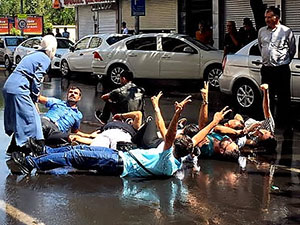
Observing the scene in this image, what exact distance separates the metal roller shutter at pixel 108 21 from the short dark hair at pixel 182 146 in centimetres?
2441

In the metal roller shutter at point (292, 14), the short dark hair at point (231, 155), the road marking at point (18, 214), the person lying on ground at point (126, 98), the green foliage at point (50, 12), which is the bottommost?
the road marking at point (18, 214)

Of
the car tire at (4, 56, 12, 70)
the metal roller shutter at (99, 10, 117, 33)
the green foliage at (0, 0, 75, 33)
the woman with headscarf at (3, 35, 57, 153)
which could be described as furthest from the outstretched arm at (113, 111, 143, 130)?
the green foliage at (0, 0, 75, 33)

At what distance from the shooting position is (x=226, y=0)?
24266 millimetres

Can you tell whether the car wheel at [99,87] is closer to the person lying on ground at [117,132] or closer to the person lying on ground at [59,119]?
the person lying on ground at [59,119]

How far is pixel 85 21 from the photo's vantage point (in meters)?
34.9

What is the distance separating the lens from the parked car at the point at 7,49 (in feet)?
96.9

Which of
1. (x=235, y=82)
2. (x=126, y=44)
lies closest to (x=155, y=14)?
(x=126, y=44)

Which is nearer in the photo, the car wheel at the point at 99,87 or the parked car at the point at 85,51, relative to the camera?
the car wheel at the point at 99,87

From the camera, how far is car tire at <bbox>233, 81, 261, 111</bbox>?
13.3m

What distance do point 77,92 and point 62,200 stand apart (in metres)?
2.88

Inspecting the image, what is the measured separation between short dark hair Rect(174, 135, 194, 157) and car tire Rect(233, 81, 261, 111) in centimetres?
621

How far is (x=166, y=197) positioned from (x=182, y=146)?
2.69 ft

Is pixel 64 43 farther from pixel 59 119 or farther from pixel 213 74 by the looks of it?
pixel 59 119

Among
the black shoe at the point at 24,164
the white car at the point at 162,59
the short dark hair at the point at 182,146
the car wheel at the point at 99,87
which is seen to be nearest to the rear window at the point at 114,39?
the white car at the point at 162,59
